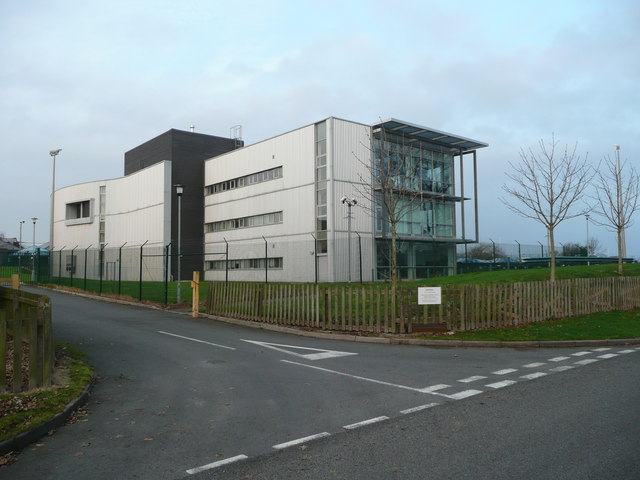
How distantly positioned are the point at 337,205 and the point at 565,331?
2254 centimetres

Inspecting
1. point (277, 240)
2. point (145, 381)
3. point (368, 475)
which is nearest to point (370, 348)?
point (145, 381)

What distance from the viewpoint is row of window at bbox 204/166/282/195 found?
134 ft

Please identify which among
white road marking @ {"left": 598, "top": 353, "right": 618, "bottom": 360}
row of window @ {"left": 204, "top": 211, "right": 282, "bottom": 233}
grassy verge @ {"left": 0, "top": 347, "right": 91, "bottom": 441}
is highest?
row of window @ {"left": 204, "top": 211, "right": 282, "bottom": 233}

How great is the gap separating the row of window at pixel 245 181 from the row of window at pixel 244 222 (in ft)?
9.39

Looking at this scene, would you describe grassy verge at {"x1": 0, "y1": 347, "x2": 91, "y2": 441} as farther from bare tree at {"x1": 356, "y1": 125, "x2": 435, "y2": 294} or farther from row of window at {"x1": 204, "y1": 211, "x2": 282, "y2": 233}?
row of window at {"x1": 204, "y1": 211, "x2": 282, "y2": 233}

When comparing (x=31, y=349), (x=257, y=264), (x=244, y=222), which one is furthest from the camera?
(x=244, y=222)

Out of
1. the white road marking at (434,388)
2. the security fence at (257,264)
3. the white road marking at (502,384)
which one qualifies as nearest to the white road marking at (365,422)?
the white road marking at (434,388)

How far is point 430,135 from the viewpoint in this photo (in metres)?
37.7

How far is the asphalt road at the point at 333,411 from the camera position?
4.65 metres

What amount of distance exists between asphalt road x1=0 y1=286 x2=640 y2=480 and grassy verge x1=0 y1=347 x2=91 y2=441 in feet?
0.91

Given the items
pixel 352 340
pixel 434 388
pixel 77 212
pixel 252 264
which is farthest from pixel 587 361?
pixel 77 212

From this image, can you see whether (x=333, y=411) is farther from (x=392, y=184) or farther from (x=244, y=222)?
(x=244, y=222)

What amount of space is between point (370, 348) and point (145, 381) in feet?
18.2

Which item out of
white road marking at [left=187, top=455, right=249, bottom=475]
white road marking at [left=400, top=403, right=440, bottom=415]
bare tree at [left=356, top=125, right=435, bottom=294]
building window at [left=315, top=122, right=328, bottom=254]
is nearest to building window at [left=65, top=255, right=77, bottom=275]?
building window at [left=315, top=122, right=328, bottom=254]
